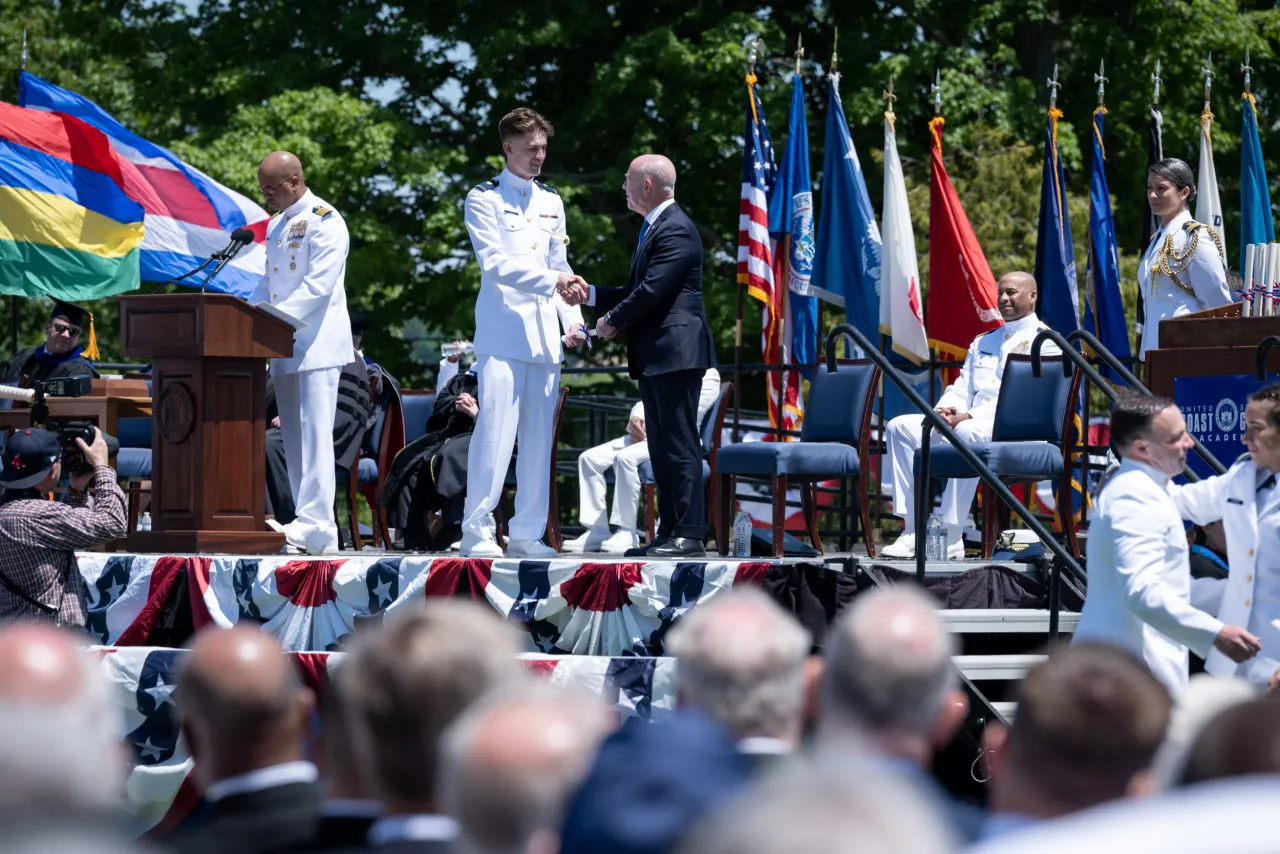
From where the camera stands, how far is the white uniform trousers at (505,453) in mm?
7895

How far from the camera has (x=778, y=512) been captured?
802cm

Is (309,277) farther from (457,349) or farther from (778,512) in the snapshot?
(778,512)

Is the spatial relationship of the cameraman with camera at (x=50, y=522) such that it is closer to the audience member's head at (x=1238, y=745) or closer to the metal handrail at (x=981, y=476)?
the metal handrail at (x=981, y=476)

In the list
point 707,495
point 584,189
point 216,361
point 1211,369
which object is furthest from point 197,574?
point 584,189

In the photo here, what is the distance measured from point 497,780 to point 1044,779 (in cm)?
82

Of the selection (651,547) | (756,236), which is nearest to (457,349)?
(756,236)

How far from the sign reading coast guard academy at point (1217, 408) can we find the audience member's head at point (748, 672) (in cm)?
470

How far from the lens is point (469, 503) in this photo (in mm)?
7895

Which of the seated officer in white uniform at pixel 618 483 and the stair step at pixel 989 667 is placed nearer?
the stair step at pixel 989 667

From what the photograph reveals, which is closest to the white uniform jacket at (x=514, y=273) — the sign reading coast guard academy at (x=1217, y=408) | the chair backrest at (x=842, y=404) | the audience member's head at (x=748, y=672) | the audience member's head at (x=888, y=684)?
the chair backrest at (x=842, y=404)

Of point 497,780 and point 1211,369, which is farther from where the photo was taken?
point 1211,369

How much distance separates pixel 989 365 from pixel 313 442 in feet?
11.2

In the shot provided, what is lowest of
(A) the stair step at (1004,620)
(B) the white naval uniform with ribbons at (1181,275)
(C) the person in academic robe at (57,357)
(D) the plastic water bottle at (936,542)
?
(A) the stair step at (1004,620)

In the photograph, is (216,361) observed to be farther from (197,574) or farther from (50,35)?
(50,35)
